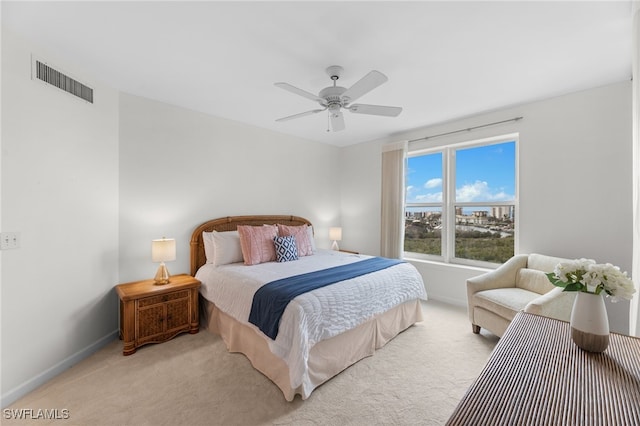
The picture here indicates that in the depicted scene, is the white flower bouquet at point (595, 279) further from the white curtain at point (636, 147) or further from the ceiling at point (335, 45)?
the ceiling at point (335, 45)

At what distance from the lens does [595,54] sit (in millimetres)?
A: 2119

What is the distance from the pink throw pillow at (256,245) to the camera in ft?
10.00

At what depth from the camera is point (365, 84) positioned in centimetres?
196

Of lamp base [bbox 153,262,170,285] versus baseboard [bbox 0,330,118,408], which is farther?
lamp base [bbox 153,262,170,285]

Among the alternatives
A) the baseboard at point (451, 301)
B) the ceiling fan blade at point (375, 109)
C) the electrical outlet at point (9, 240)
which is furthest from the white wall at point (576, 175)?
the electrical outlet at point (9, 240)

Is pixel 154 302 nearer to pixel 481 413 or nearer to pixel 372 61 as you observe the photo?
pixel 481 413

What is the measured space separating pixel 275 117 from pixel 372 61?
5.66 feet

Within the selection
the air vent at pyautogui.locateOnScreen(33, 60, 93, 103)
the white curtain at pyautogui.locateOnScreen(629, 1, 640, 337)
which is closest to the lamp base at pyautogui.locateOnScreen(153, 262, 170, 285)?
the air vent at pyautogui.locateOnScreen(33, 60, 93, 103)

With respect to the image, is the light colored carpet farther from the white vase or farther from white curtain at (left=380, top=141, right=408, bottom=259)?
white curtain at (left=380, top=141, right=408, bottom=259)

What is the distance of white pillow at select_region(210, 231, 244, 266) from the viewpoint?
308 centimetres

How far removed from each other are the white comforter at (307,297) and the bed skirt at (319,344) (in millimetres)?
118

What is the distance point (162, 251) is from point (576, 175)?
14.7 ft

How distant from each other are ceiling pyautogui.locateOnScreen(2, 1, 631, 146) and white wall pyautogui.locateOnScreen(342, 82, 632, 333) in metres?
0.24

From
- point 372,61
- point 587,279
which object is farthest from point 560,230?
point 372,61
